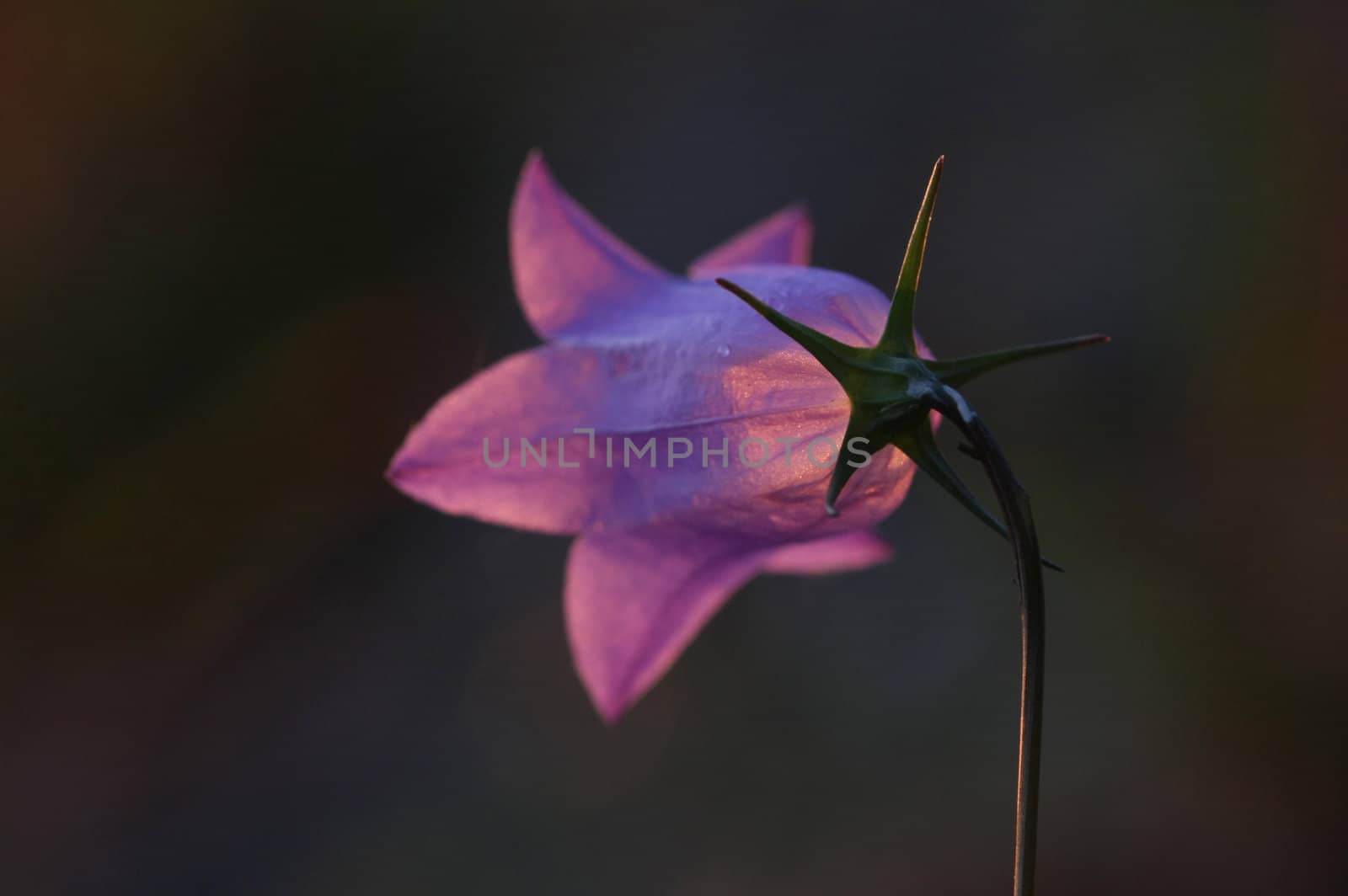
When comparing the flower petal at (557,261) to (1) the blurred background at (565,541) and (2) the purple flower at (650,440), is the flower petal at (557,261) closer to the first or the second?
(2) the purple flower at (650,440)

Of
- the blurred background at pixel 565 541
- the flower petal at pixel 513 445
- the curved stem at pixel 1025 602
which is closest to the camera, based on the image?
the curved stem at pixel 1025 602

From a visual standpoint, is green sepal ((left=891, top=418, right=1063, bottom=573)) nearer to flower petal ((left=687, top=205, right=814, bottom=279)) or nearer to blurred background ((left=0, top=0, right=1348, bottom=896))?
flower petal ((left=687, top=205, right=814, bottom=279))

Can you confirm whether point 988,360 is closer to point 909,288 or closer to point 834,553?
point 909,288

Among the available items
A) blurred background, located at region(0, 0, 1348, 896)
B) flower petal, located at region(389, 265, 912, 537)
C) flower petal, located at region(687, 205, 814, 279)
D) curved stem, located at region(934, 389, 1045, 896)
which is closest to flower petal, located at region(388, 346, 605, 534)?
flower petal, located at region(389, 265, 912, 537)

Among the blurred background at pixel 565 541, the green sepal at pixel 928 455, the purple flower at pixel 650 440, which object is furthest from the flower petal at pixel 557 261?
the blurred background at pixel 565 541

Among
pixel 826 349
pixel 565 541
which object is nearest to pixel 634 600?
pixel 826 349

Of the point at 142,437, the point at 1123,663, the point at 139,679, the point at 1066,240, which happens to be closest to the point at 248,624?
the point at 139,679

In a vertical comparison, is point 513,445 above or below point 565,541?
above
